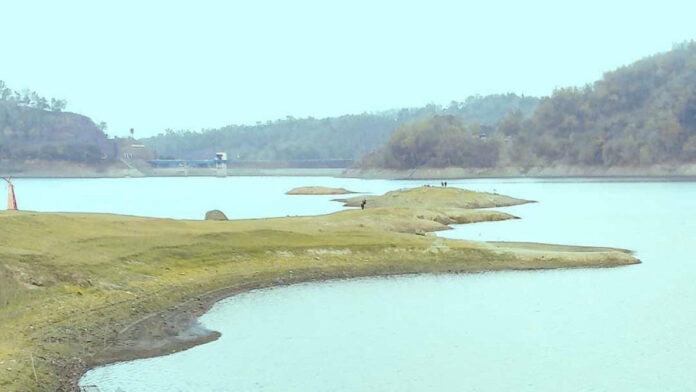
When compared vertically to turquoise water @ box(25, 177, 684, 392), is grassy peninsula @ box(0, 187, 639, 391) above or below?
above

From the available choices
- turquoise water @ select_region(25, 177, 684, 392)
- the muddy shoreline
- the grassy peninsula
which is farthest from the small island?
the muddy shoreline

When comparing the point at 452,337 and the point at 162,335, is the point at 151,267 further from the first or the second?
the point at 452,337

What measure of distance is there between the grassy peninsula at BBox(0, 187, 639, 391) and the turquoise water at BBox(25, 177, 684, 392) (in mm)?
1461

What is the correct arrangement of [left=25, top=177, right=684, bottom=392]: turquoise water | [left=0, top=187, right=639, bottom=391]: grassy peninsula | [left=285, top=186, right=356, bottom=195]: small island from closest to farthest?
[left=25, top=177, right=684, bottom=392]: turquoise water
[left=0, top=187, right=639, bottom=391]: grassy peninsula
[left=285, top=186, right=356, bottom=195]: small island

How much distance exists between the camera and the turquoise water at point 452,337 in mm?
24891

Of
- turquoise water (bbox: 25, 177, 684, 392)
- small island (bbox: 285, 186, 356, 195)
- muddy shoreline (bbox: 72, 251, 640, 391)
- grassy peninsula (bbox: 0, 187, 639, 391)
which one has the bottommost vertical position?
small island (bbox: 285, 186, 356, 195)

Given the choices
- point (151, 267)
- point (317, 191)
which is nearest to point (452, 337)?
point (151, 267)

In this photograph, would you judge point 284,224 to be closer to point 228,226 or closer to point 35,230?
point 228,226

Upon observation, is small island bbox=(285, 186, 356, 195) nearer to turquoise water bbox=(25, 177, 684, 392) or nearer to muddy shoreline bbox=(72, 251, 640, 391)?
turquoise water bbox=(25, 177, 684, 392)

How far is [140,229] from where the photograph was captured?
144 ft

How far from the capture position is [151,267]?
1476 inches

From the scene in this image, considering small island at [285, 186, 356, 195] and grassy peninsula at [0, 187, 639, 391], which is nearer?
grassy peninsula at [0, 187, 639, 391]

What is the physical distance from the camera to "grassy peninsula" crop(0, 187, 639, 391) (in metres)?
26.5

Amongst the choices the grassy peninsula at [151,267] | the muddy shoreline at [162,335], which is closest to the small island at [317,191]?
the grassy peninsula at [151,267]
